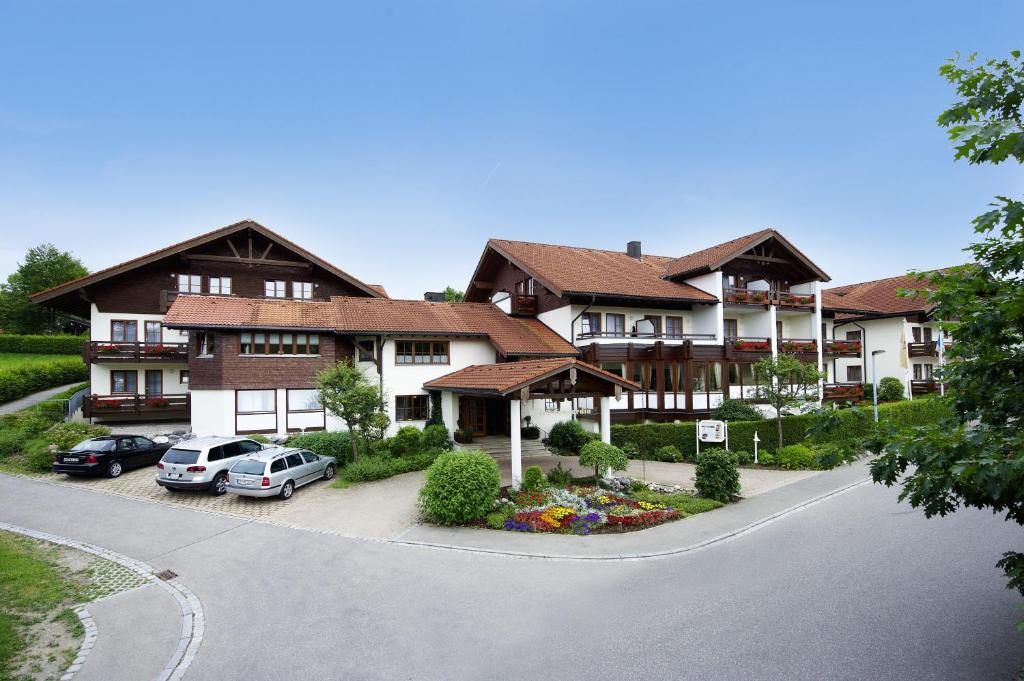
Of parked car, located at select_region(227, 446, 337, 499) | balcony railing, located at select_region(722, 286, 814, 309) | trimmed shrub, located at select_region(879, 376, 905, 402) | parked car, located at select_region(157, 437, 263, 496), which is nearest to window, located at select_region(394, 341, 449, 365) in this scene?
parked car, located at select_region(227, 446, 337, 499)

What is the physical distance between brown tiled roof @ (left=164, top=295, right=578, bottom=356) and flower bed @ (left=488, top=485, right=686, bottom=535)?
32.0 ft

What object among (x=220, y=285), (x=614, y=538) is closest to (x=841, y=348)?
(x=614, y=538)

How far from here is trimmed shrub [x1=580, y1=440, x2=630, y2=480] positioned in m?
15.6

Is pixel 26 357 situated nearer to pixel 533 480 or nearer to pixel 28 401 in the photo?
pixel 28 401

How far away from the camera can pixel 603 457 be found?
15.6 metres

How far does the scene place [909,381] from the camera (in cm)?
3484

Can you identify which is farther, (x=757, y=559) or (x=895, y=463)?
(x=757, y=559)

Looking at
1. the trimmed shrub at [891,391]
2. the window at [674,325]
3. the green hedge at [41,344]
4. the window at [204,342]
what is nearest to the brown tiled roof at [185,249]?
the window at [204,342]

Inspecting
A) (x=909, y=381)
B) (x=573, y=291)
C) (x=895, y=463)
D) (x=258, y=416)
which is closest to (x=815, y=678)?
(x=895, y=463)

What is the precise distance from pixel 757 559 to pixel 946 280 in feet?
22.1

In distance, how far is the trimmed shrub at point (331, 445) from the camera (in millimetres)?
19594

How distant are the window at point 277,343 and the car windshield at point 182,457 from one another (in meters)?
6.52

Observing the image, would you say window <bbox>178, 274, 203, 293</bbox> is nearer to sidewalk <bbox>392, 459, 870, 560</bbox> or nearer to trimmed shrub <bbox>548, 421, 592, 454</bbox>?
trimmed shrub <bbox>548, 421, 592, 454</bbox>

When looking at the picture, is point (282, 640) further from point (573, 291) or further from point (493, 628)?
point (573, 291)
